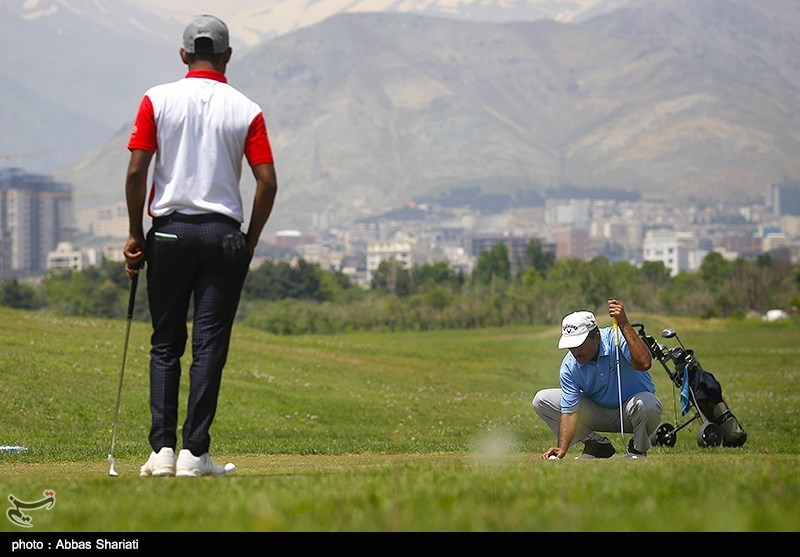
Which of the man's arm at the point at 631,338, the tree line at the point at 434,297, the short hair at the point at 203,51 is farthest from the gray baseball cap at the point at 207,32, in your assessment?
the tree line at the point at 434,297

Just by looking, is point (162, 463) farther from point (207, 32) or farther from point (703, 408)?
point (703, 408)

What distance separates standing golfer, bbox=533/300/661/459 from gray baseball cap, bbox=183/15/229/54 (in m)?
4.81

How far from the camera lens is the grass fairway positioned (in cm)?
677

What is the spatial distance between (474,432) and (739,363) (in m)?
36.8

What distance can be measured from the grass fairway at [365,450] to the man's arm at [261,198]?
177 centimetres

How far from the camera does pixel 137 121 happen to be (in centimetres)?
998

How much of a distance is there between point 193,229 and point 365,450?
9378mm

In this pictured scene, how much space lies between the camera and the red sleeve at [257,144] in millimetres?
10141

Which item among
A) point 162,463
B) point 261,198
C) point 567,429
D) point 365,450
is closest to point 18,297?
point 365,450

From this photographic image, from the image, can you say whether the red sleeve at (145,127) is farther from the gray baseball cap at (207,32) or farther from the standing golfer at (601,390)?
the standing golfer at (601,390)

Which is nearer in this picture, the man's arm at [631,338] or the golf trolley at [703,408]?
the man's arm at [631,338]
